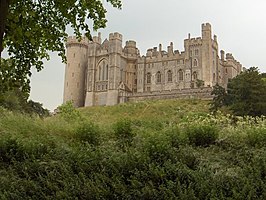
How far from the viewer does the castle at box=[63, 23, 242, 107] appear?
232ft

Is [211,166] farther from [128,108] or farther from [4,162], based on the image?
[128,108]

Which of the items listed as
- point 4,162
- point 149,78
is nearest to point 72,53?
point 149,78

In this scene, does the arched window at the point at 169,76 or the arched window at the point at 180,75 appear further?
the arched window at the point at 169,76

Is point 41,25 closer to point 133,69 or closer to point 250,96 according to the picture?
point 250,96

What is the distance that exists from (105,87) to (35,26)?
66.9m

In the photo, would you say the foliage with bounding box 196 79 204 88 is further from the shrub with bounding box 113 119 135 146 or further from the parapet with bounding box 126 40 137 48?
the shrub with bounding box 113 119 135 146

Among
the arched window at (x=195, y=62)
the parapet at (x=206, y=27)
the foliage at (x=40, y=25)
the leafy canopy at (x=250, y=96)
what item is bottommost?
the foliage at (x=40, y=25)

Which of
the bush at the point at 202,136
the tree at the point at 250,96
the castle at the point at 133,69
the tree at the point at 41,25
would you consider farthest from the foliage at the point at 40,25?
the castle at the point at 133,69

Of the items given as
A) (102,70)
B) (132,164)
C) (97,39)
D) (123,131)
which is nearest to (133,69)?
(102,70)

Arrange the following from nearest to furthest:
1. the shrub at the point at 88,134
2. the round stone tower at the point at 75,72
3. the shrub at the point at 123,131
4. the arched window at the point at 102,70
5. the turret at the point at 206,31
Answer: the shrub at the point at 88,134 → the shrub at the point at 123,131 → the turret at the point at 206,31 → the round stone tower at the point at 75,72 → the arched window at the point at 102,70

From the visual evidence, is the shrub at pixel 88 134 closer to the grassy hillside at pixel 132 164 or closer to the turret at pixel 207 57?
the grassy hillside at pixel 132 164

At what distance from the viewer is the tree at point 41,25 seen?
7.62 metres

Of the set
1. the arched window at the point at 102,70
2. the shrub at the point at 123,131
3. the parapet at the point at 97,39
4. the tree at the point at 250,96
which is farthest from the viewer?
the parapet at the point at 97,39

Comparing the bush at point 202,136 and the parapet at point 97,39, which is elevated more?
the parapet at point 97,39
